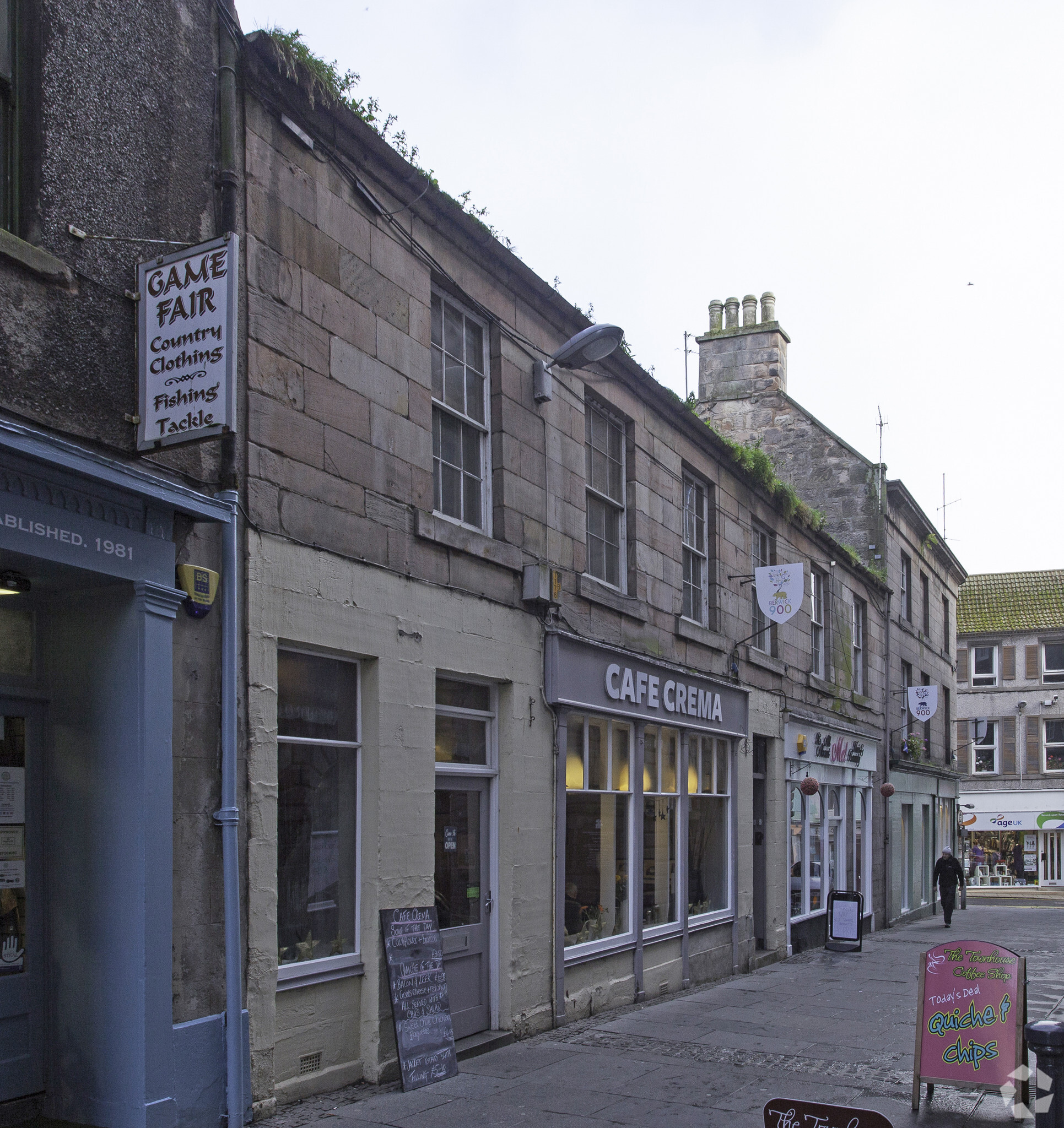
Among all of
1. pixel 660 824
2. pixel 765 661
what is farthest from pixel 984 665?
pixel 660 824

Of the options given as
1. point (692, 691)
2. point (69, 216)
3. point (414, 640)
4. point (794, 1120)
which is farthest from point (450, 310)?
point (794, 1120)

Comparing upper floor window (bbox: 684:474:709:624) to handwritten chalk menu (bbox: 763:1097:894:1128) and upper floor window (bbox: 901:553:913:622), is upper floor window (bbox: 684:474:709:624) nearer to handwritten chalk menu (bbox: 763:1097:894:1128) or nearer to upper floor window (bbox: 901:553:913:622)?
handwritten chalk menu (bbox: 763:1097:894:1128)

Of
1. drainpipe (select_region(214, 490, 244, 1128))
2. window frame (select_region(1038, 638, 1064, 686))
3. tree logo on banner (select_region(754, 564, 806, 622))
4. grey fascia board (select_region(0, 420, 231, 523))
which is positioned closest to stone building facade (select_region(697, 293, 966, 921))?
tree logo on banner (select_region(754, 564, 806, 622))

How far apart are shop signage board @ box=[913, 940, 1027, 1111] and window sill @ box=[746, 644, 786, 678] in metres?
8.41

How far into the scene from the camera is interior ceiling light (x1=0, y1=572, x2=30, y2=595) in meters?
6.11

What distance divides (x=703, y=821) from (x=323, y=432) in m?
8.48

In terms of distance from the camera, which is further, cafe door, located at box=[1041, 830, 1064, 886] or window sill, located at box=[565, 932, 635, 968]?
cafe door, located at box=[1041, 830, 1064, 886]

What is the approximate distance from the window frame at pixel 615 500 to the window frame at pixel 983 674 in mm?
34731

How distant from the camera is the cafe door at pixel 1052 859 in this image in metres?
42.4

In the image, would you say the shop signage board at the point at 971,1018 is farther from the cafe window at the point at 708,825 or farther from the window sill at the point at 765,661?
the window sill at the point at 765,661

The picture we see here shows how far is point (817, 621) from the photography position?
20.5 m

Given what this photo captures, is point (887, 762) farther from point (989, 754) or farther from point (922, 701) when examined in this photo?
point (989, 754)

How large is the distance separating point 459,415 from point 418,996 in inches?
175

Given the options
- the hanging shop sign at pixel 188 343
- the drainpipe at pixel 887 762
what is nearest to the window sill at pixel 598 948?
the hanging shop sign at pixel 188 343
